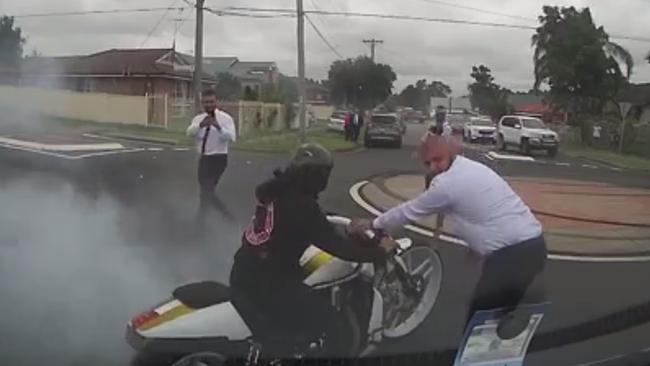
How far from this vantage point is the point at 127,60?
162 cm

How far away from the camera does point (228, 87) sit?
5.53ft

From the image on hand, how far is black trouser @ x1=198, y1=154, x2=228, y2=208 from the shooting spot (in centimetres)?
173

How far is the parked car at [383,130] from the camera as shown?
1.86m

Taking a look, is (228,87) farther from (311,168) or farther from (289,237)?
(289,237)

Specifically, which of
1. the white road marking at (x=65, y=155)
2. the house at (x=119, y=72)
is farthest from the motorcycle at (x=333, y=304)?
the house at (x=119, y=72)

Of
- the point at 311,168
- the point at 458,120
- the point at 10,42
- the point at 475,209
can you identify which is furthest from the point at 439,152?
the point at 10,42

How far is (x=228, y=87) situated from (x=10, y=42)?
15.8 inches

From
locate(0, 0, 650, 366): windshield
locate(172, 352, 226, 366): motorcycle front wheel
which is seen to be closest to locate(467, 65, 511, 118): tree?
locate(0, 0, 650, 366): windshield

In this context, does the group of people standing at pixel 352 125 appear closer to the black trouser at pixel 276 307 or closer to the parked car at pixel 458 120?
the parked car at pixel 458 120

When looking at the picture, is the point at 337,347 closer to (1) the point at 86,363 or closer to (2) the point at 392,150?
(2) the point at 392,150

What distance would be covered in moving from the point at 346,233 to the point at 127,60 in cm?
58

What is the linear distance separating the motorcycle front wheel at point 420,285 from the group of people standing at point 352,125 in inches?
12.0

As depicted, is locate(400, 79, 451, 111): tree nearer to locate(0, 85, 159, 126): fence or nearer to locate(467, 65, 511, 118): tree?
locate(467, 65, 511, 118): tree

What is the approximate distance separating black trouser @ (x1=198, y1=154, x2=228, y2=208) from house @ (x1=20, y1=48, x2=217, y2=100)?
14cm
